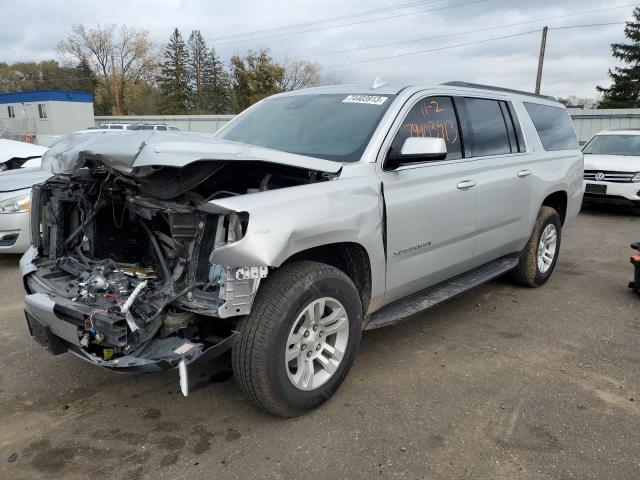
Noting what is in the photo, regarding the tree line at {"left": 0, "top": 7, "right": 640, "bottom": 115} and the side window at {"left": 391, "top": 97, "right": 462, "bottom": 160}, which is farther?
the tree line at {"left": 0, "top": 7, "right": 640, "bottom": 115}

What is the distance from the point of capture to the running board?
11.1ft

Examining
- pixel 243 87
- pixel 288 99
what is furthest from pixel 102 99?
pixel 288 99

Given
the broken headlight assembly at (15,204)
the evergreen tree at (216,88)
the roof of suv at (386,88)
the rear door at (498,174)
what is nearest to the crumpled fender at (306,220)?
the roof of suv at (386,88)

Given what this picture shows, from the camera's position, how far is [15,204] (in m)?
5.91

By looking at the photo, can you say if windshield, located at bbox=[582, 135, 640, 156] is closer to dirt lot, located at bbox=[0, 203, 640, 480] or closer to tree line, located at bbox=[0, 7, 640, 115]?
dirt lot, located at bbox=[0, 203, 640, 480]

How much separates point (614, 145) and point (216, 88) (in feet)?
188

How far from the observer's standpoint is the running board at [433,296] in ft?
11.1

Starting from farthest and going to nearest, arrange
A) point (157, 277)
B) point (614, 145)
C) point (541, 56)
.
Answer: point (541, 56) → point (614, 145) → point (157, 277)

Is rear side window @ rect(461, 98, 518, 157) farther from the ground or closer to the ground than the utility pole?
closer to the ground

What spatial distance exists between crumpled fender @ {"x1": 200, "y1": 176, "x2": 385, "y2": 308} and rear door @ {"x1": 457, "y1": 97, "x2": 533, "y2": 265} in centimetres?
133

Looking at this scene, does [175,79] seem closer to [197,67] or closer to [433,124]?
[197,67]

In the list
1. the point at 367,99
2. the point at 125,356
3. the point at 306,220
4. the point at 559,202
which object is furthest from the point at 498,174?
the point at 125,356

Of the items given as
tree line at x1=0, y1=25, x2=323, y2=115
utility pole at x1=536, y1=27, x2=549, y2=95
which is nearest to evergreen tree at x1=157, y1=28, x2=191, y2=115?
tree line at x1=0, y1=25, x2=323, y2=115

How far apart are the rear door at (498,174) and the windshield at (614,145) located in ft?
24.1
